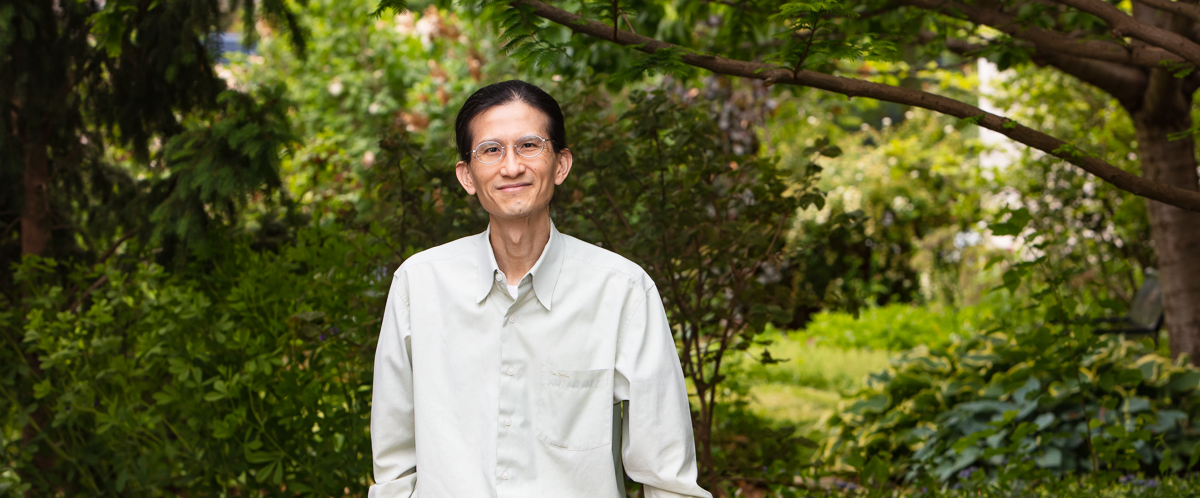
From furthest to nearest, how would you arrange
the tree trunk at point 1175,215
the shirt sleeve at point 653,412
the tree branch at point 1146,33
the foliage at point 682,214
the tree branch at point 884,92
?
the tree trunk at point 1175,215, the foliage at point 682,214, the tree branch at point 1146,33, the tree branch at point 884,92, the shirt sleeve at point 653,412

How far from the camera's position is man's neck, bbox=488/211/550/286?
1.59 metres

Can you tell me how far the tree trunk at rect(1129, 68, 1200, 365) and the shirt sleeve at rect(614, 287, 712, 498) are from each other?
3638 millimetres

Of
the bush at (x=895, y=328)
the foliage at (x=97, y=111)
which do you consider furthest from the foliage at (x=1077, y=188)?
the foliage at (x=97, y=111)

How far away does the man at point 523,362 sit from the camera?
1.52 meters

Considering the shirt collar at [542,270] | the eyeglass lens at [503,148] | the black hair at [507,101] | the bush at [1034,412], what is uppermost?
the black hair at [507,101]

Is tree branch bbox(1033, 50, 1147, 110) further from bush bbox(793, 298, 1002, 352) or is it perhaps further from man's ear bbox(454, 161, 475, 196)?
bush bbox(793, 298, 1002, 352)

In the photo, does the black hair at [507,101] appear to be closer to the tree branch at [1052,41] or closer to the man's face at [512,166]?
the man's face at [512,166]

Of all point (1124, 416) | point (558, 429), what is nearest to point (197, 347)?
point (558, 429)

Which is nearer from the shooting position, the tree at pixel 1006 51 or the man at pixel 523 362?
the man at pixel 523 362

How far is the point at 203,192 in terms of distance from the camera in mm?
2926

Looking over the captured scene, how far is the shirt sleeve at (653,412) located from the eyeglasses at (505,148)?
13.2 inches

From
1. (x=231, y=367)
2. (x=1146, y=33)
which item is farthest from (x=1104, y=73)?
(x=231, y=367)

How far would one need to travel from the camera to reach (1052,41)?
2.73m

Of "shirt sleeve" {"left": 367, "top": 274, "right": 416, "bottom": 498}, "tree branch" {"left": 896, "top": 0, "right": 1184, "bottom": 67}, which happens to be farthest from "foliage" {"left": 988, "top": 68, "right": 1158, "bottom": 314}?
"shirt sleeve" {"left": 367, "top": 274, "right": 416, "bottom": 498}
